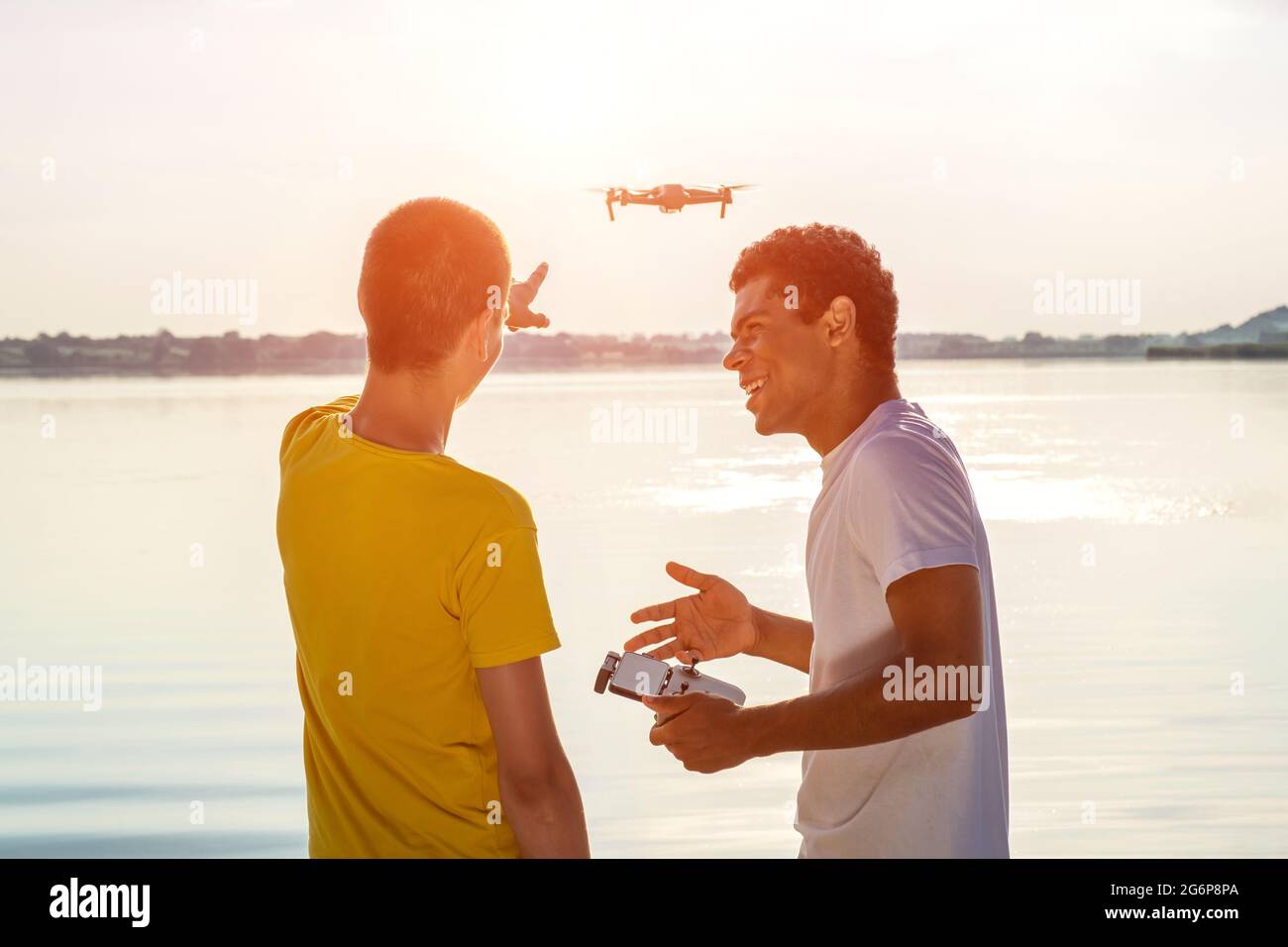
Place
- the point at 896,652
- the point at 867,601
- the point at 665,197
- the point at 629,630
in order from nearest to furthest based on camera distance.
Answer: the point at 896,652 < the point at 867,601 < the point at 629,630 < the point at 665,197

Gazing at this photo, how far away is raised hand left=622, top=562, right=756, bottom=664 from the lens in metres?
3.18

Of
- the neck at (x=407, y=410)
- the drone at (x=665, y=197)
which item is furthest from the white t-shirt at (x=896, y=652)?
the drone at (x=665, y=197)

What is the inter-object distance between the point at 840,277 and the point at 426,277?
89 centimetres

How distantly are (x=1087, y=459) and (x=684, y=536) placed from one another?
1317 cm

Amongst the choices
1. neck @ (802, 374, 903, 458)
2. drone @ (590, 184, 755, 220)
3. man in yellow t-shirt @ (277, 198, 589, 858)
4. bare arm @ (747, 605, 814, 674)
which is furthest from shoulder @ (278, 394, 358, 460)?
drone @ (590, 184, 755, 220)

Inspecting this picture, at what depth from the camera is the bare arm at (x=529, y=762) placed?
229 centimetres

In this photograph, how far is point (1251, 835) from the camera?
7.06m

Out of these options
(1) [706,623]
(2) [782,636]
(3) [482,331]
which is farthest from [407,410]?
(2) [782,636]

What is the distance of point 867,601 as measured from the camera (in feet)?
8.59

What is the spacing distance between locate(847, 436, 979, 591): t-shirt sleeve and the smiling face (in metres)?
0.31

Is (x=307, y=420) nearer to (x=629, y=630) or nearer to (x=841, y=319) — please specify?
(x=841, y=319)

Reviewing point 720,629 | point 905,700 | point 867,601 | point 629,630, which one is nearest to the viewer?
point 905,700
